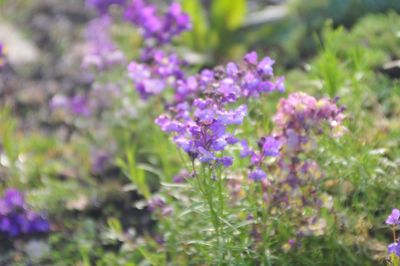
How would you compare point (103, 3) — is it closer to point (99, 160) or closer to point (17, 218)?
point (99, 160)

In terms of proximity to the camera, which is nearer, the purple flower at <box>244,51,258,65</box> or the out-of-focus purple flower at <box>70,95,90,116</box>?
the purple flower at <box>244,51,258,65</box>

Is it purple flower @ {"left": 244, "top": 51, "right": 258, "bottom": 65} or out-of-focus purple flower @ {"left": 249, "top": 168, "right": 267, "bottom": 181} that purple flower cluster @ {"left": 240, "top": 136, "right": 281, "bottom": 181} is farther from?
Answer: purple flower @ {"left": 244, "top": 51, "right": 258, "bottom": 65}

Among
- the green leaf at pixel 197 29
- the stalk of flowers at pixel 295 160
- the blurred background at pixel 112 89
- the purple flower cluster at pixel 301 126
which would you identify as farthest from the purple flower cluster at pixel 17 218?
the green leaf at pixel 197 29

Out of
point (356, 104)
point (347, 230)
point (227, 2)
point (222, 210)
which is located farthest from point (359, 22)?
point (222, 210)

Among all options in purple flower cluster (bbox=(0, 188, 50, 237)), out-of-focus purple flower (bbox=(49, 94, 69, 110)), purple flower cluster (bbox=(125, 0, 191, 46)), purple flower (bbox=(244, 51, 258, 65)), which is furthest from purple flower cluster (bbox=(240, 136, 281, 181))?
out-of-focus purple flower (bbox=(49, 94, 69, 110))

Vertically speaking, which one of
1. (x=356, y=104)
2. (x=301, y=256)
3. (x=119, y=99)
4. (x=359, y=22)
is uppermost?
(x=359, y=22)

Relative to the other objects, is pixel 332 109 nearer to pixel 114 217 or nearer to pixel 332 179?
pixel 332 179
